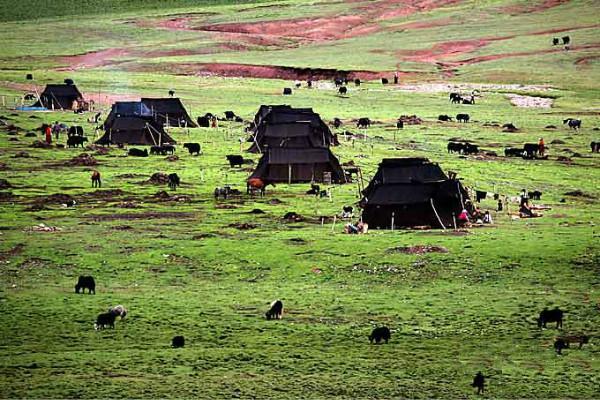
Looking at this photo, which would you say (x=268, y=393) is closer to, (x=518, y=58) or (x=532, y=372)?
(x=532, y=372)

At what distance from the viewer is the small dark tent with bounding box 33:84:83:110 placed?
94.1 m

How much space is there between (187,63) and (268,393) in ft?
342

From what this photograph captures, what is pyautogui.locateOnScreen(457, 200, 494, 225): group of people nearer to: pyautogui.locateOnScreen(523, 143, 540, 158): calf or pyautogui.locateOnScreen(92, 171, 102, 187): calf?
pyautogui.locateOnScreen(92, 171, 102, 187): calf

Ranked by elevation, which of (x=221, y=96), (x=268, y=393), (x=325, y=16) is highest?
(x=325, y=16)

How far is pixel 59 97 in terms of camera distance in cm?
9450

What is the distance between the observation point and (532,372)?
99.4ft

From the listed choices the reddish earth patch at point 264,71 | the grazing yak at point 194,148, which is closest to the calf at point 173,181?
the grazing yak at point 194,148

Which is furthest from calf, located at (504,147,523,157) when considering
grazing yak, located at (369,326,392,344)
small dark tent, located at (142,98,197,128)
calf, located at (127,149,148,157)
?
grazing yak, located at (369,326,392,344)

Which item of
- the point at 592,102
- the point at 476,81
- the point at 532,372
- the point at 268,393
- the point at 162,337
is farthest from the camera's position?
the point at 476,81

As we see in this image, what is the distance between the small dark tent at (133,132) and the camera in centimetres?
7769

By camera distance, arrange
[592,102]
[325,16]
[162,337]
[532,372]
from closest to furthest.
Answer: [532,372] → [162,337] → [592,102] → [325,16]

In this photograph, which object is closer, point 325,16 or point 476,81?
point 476,81

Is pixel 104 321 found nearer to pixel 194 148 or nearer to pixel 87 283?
pixel 87 283

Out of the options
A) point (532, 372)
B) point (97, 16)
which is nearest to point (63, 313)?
point (532, 372)
